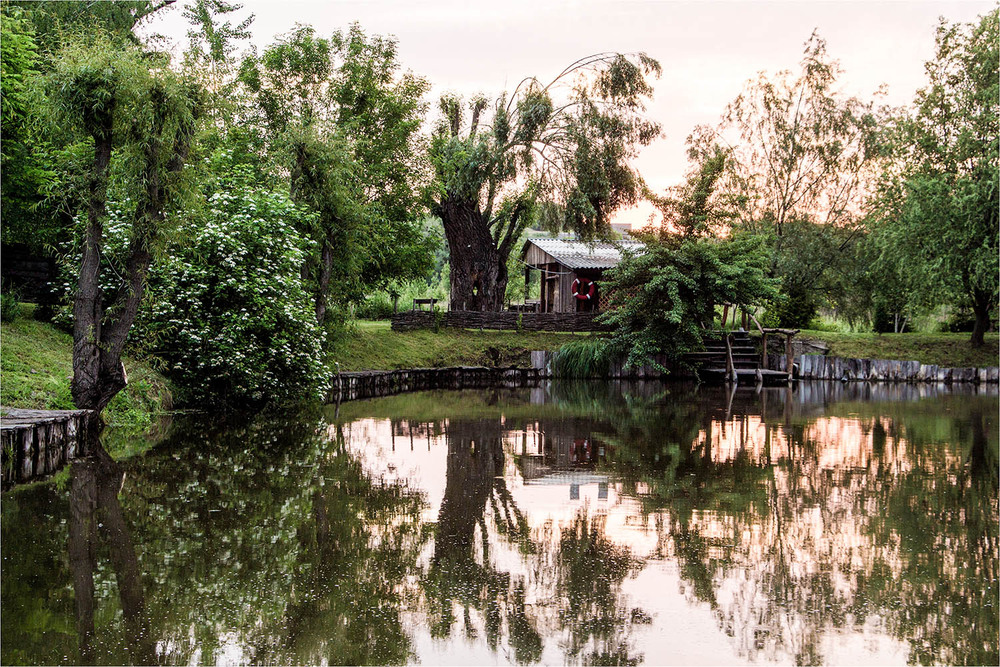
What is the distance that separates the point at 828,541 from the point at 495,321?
26.6 meters

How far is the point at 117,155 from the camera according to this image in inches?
514

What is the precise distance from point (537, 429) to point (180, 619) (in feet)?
34.7

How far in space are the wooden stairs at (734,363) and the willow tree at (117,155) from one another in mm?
20762

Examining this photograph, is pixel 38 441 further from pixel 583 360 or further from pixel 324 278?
pixel 583 360

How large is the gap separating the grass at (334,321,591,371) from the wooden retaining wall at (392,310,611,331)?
1.05ft

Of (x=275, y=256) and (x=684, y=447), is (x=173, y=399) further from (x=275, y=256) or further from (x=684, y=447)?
(x=684, y=447)

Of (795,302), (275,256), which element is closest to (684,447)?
(275,256)

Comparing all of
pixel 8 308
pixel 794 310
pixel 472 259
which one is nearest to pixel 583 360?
pixel 472 259

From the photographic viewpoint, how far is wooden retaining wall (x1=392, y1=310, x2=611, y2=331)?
3309 centimetres

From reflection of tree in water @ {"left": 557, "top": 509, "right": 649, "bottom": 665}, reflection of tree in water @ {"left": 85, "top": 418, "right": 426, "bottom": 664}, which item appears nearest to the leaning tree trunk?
reflection of tree in water @ {"left": 85, "top": 418, "right": 426, "bottom": 664}

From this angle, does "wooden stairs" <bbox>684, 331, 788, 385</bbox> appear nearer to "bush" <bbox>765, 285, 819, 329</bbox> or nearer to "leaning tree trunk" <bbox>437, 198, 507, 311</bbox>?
"bush" <bbox>765, 285, 819, 329</bbox>

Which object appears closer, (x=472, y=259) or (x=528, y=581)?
(x=528, y=581)

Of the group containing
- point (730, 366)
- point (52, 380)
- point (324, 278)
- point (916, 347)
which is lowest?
point (730, 366)

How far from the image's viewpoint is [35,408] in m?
12.5
